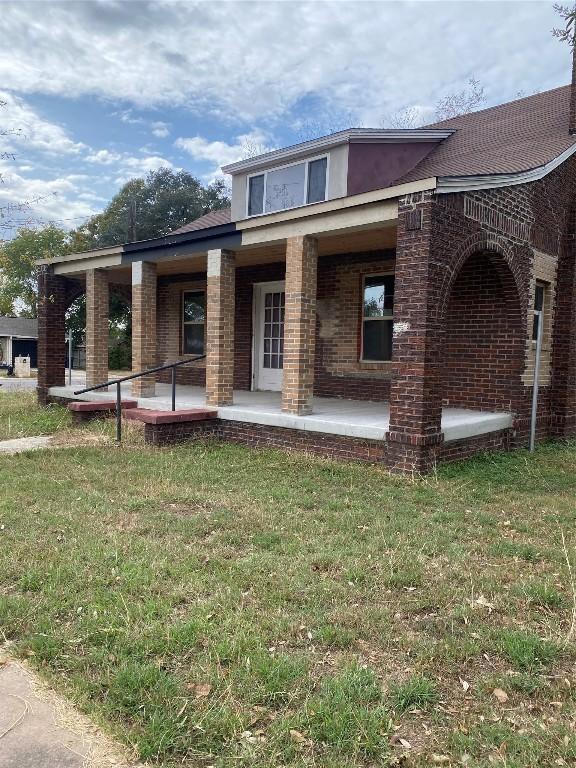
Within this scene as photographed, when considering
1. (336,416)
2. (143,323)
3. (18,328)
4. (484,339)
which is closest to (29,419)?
(143,323)

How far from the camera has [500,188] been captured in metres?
7.40

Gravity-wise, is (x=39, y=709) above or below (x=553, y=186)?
below

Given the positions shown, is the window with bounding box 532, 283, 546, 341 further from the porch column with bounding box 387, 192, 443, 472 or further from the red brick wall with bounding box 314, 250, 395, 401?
the porch column with bounding box 387, 192, 443, 472

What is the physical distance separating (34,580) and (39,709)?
1248 mm

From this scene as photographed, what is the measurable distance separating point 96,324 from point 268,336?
3.42 meters

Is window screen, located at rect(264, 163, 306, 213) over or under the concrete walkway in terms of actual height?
over

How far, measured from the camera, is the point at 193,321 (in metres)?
13.7

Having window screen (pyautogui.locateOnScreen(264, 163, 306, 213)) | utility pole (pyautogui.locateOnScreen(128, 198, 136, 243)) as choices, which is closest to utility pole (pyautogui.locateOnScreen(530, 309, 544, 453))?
window screen (pyautogui.locateOnScreen(264, 163, 306, 213))

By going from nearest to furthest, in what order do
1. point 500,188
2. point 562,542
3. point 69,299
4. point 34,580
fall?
point 34,580 < point 562,542 < point 500,188 < point 69,299

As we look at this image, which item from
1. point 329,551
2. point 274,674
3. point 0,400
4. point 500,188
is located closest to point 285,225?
point 500,188

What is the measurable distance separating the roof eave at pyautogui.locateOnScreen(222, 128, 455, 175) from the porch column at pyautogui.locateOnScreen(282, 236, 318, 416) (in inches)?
128

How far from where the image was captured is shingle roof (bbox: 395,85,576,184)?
882 centimetres

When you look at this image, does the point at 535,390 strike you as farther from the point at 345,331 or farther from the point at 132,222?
the point at 132,222

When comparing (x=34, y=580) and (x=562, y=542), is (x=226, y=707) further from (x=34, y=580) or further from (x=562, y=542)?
(x=562, y=542)
